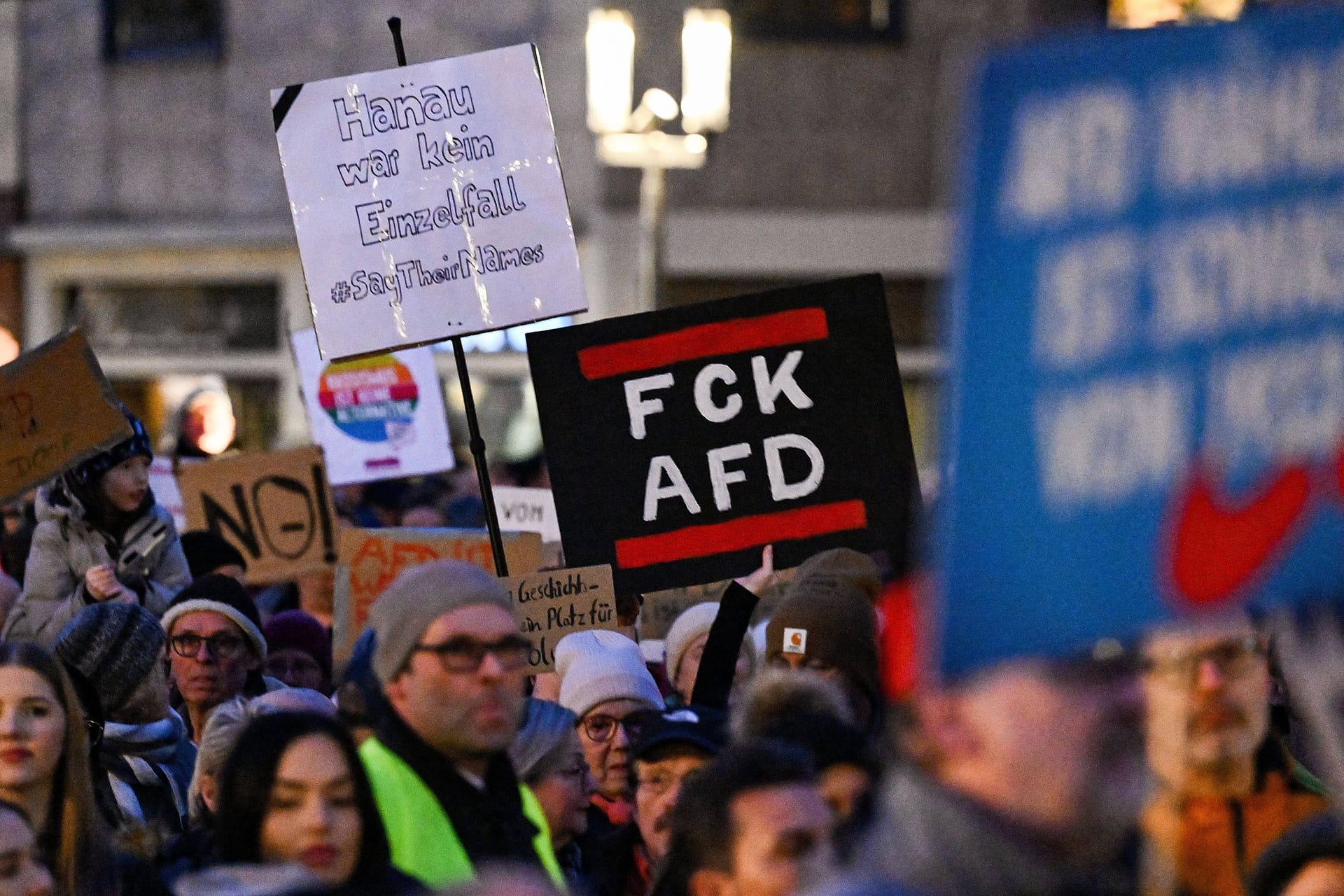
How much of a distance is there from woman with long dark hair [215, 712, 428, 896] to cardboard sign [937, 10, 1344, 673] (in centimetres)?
116

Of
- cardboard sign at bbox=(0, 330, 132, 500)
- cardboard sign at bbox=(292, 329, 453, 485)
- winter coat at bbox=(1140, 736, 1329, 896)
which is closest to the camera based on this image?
winter coat at bbox=(1140, 736, 1329, 896)

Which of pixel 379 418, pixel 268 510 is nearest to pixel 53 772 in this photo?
pixel 268 510

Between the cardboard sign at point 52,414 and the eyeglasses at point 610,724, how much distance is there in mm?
2030

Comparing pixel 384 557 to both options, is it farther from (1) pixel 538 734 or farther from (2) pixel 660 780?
(2) pixel 660 780

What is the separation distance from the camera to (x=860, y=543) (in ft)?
18.1

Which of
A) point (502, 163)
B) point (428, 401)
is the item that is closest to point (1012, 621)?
point (502, 163)

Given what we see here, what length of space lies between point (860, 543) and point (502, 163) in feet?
4.96

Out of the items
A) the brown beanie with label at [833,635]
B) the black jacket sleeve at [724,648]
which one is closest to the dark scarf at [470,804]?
the brown beanie with label at [833,635]

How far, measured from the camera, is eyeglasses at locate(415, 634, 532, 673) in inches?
134

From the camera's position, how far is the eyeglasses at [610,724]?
5.34 metres

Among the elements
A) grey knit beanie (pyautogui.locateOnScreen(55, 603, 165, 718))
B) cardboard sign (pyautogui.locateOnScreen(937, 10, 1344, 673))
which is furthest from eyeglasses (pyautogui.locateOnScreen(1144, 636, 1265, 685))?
grey knit beanie (pyautogui.locateOnScreen(55, 603, 165, 718))

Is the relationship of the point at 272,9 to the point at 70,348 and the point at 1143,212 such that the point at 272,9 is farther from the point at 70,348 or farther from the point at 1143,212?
the point at 1143,212

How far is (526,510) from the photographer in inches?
356

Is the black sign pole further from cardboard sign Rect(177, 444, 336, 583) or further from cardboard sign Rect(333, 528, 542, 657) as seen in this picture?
cardboard sign Rect(177, 444, 336, 583)
